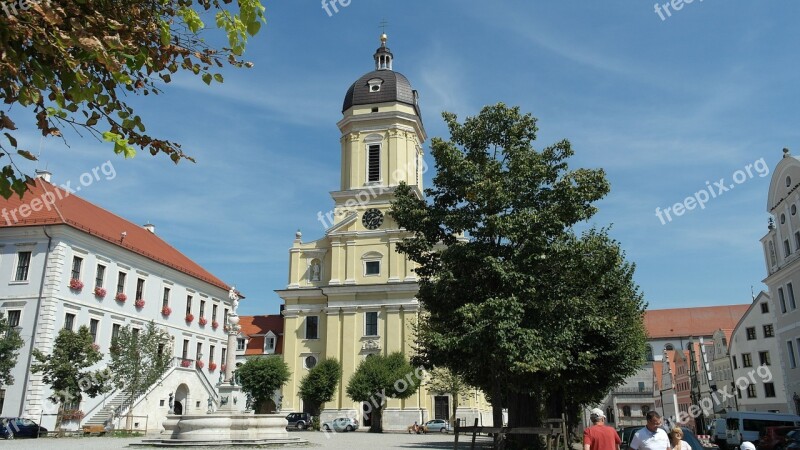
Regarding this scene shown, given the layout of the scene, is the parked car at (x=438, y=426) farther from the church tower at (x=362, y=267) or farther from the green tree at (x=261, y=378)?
the green tree at (x=261, y=378)

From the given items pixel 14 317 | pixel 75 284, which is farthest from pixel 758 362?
pixel 14 317

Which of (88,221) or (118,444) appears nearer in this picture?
(118,444)

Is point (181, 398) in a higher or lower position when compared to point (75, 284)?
lower

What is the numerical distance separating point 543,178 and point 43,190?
34.2 metres

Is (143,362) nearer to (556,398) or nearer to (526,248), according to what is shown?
(556,398)

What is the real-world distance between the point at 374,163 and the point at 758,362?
1511 inches

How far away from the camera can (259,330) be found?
7000 cm

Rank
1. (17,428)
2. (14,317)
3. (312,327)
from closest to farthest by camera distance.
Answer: (17,428)
(14,317)
(312,327)

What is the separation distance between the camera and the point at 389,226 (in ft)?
189

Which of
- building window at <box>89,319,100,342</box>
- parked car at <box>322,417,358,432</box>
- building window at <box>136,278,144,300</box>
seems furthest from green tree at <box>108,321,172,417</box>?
parked car at <box>322,417,358,432</box>

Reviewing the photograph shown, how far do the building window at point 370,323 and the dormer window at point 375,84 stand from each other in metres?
21.8

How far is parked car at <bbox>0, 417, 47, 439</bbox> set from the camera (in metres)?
29.7

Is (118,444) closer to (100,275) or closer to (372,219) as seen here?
(100,275)

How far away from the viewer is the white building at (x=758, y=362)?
51.8 metres
